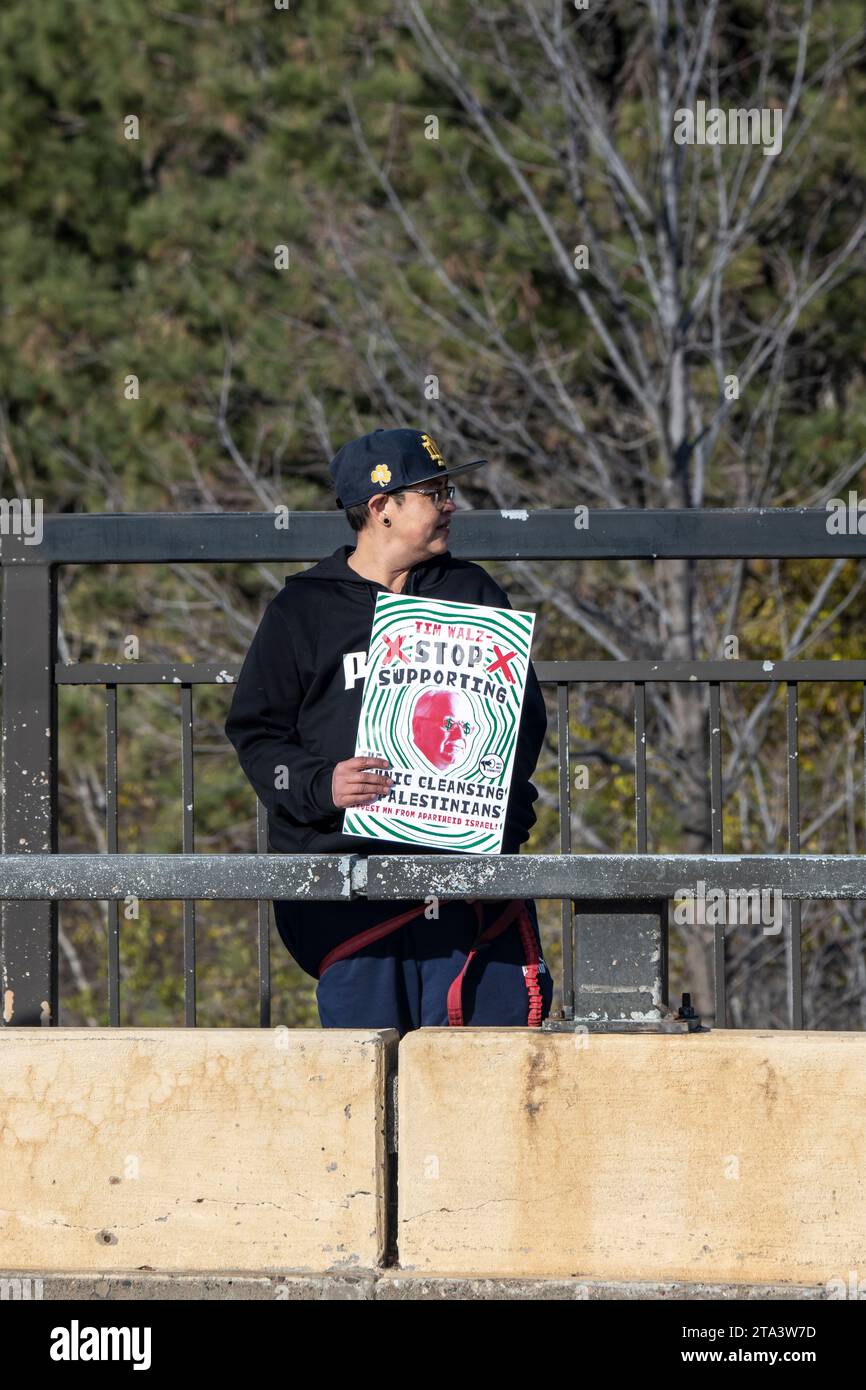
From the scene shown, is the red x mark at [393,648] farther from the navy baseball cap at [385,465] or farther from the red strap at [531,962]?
the red strap at [531,962]

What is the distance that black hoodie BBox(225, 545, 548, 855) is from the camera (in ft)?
10.9

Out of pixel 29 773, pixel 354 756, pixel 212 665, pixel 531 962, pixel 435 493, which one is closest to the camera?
pixel 354 756

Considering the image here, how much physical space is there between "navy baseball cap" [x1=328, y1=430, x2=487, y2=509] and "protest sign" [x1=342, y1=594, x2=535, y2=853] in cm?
40

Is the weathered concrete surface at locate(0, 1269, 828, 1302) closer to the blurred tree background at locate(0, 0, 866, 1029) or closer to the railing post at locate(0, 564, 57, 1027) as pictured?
the railing post at locate(0, 564, 57, 1027)

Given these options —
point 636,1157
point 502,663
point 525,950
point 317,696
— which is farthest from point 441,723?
point 636,1157

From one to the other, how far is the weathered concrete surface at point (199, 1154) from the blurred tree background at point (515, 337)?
25.0 feet

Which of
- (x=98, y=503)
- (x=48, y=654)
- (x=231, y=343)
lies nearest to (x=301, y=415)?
(x=231, y=343)

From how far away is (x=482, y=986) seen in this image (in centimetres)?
338

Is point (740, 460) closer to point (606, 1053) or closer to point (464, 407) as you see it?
point (464, 407)

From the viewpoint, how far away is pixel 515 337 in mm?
12469

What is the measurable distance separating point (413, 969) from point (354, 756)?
436 millimetres

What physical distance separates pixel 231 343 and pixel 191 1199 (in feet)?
37.7

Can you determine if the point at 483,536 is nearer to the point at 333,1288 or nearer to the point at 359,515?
the point at 359,515

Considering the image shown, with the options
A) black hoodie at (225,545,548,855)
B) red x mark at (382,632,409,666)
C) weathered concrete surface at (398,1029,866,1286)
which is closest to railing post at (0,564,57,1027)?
black hoodie at (225,545,548,855)
